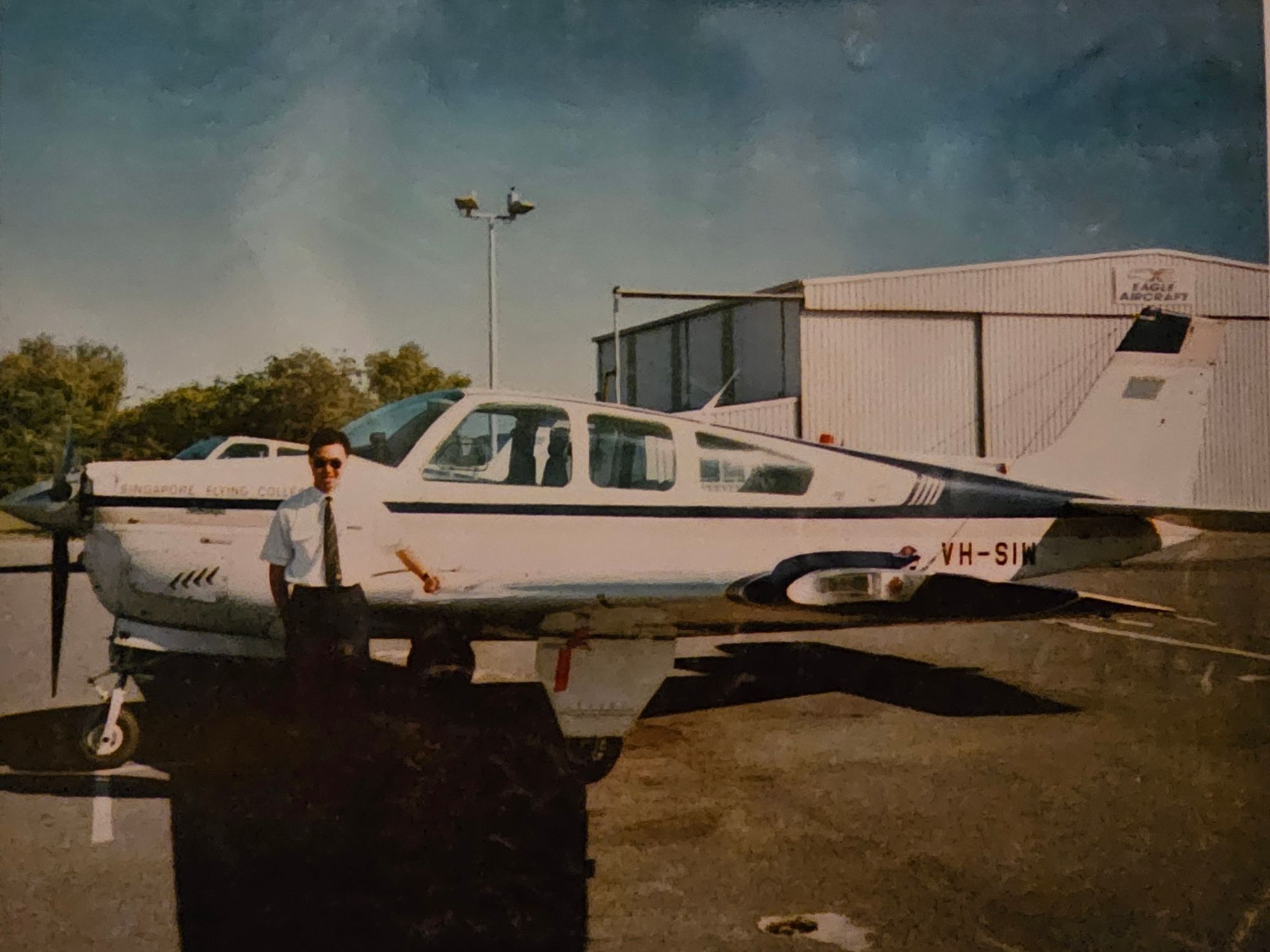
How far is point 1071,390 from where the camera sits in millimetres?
17078

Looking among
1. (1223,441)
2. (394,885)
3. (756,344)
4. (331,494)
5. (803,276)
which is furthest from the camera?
(756,344)

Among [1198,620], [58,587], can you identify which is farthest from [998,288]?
[58,587]

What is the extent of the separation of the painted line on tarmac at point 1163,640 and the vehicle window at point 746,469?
265 cm

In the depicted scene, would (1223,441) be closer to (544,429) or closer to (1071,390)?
(1071,390)

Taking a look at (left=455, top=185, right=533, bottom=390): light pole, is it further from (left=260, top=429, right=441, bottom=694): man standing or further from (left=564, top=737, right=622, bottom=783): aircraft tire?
(left=564, top=737, right=622, bottom=783): aircraft tire

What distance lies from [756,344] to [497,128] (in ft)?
43.4

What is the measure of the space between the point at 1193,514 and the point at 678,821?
423 cm

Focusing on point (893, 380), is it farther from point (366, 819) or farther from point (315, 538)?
point (366, 819)

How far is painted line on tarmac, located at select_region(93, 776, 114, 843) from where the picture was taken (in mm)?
3893

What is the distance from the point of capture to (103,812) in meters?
4.16

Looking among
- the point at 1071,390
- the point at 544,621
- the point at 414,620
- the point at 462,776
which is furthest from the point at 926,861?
the point at 1071,390

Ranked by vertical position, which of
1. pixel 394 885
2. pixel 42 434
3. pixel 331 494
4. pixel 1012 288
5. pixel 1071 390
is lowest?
pixel 394 885

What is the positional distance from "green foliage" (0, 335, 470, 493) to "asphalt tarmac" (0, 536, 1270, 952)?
1.73m

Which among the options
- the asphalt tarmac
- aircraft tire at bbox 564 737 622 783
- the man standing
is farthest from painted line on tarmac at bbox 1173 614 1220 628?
the man standing
